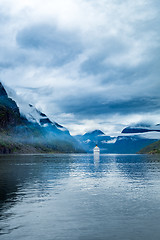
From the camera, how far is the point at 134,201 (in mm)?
34469

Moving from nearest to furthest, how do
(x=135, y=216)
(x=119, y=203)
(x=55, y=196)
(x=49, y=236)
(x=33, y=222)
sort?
(x=49, y=236) → (x=33, y=222) → (x=135, y=216) → (x=119, y=203) → (x=55, y=196)

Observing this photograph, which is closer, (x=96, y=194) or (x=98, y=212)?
(x=98, y=212)

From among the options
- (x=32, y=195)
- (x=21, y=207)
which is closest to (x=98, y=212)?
(x=21, y=207)

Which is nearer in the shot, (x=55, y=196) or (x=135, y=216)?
(x=135, y=216)

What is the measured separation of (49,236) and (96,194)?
67.2 feet

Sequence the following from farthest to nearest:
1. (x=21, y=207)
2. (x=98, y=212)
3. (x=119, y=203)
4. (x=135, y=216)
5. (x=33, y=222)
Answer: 1. (x=119, y=203)
2. (x=21, y=207)
3. (x=98, y=212)
4. (x=135, y=216)
5. (x=33, y=222)

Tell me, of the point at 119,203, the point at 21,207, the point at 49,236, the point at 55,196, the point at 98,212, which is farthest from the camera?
the point at 55,196

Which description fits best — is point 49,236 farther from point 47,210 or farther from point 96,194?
point 96,194

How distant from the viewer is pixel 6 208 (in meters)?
29.3

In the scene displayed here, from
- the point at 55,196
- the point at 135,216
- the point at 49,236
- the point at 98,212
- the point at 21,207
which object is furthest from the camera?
the point at 55,196

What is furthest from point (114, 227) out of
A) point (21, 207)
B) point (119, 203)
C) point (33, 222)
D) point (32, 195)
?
point (32, 195)

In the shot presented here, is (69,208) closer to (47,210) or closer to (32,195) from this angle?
(47,210)

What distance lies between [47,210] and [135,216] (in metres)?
10.6

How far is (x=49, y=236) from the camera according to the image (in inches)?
800
